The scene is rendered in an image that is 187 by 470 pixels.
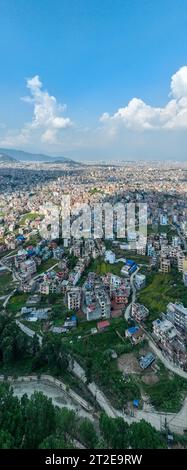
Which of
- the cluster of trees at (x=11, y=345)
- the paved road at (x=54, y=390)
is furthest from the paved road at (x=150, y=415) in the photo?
the cluster of trees at (x=11, y=345)

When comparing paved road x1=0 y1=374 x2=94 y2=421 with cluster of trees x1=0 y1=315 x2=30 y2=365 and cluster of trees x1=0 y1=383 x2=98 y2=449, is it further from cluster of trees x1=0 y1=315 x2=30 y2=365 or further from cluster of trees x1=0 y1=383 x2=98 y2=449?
cluster of trees x1=0 y1=383 x2=98 y2=449

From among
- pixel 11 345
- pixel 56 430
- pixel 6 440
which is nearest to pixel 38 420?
pixel 56 430

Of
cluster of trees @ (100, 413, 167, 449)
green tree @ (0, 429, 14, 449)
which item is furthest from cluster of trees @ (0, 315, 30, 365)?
cluster of trees @ (100, 413, 167, 449)

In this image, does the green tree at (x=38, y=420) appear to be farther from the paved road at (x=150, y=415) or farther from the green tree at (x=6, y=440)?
the paved road at (x=150, y=415)

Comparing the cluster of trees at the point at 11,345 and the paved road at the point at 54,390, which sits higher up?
the cluster of trees at the point at 11,345

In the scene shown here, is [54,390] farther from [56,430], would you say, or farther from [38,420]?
[38,420]

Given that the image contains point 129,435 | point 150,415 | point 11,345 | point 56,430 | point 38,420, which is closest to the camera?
point 129,435

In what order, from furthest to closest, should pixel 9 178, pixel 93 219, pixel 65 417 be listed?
pixel 9 178 → pixel 93 219 → pixel 65 417
